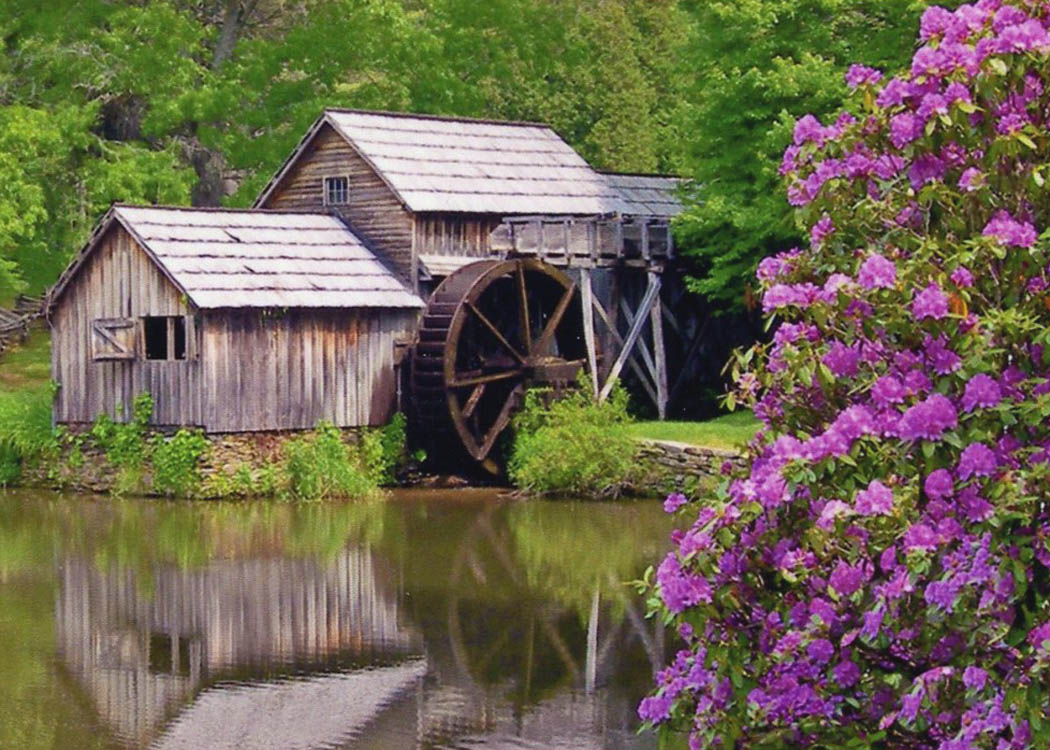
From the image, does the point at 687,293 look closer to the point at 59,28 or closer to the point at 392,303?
the point at 392,303

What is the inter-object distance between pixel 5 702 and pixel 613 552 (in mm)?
8625

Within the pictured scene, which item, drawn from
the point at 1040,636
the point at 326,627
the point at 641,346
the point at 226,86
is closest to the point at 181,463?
the point at 641,346

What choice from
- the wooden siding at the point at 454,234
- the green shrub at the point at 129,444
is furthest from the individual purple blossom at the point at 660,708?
the wooden siding at the point at 454,234

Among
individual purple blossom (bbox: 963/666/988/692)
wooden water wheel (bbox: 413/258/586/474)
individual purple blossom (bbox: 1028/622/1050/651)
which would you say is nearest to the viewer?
individual purple blossom (bbox: 1028/622/1050/651)

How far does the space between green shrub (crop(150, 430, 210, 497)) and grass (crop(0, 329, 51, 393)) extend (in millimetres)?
10813

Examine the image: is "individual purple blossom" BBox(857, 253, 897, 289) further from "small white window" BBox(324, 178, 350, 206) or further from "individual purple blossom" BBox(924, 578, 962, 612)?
"small white window" BBox(324, 178, 350, 206)

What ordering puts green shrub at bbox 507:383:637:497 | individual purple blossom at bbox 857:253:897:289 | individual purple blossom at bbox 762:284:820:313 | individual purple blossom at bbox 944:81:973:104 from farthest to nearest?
green shrub at bbox 507:383:637:497
individual purple blossom at bbox 762:284:820:313
individual purple blossom at bbox 944:81:973:104
individual purple blossom at bbox 857:253:897:289

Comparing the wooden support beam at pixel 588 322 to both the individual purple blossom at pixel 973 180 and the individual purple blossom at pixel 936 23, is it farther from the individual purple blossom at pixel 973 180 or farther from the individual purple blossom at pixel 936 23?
the individual purple blossom at pixel 973 180

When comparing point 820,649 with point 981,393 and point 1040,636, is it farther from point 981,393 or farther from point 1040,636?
point 981,393

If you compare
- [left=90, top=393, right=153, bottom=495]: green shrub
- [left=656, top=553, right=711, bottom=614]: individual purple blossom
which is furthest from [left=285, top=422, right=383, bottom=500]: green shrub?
[left=656, top=553, right=711, bottom=614]: individual purple blossom

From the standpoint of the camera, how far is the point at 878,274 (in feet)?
26.3

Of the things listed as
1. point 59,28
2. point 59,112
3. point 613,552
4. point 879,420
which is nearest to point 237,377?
point 613,552

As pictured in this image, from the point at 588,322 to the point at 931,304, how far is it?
22.5m

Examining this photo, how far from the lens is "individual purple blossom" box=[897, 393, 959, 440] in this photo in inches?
302
